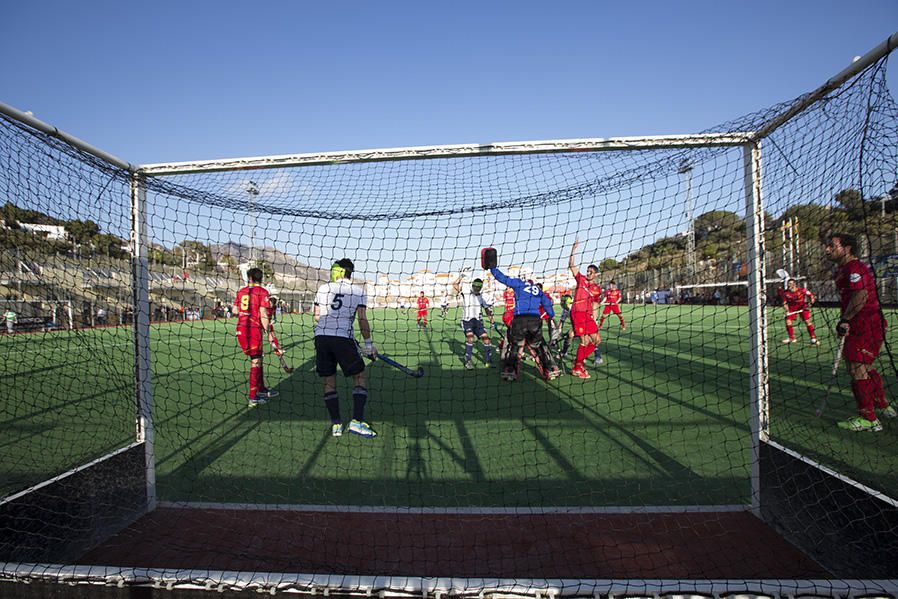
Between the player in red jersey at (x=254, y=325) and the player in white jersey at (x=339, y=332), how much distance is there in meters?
2.05

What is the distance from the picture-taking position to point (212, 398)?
7.19m

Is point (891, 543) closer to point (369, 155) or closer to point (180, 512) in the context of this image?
point (369, 155)

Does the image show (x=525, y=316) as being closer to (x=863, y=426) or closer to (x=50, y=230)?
(x=863, y=426)

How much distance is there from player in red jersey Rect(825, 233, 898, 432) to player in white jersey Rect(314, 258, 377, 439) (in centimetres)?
490

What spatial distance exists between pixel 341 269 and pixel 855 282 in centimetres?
525

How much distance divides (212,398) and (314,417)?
97.5 inches

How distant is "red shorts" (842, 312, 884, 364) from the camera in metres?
4.43

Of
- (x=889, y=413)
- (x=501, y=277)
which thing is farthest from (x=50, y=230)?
(x=889, y=413)

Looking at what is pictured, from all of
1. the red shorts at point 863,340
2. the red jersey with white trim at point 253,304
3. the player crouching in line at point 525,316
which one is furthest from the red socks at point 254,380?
the red shorts at point 863,340

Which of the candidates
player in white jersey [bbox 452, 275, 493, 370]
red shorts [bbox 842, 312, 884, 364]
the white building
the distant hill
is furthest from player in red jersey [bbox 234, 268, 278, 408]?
red shorts [bbox 842, 312, 884, 364]

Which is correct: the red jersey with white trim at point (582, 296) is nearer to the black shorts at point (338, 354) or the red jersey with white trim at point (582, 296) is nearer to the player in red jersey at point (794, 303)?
the black shorts at point (338, 354)

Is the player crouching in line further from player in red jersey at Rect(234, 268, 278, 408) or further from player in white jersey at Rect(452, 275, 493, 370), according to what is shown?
player in red jersey at Rect(234, 268, 278, 408)

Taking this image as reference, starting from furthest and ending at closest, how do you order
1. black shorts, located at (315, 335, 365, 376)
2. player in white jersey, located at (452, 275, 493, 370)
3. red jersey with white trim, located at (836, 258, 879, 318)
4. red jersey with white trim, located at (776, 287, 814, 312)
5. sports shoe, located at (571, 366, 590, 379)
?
red jersey with white trim, located at (776, 287, 814, 312), player in white jersey, located at (452, 275, 493, 370), sports shoe, located at (571, 366, 590, 379), black shorts, located at (315, 335, 365, 376), red jersey with white trim, located at (836, 258, 879, 318)

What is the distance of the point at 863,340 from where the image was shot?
4.47 metres
